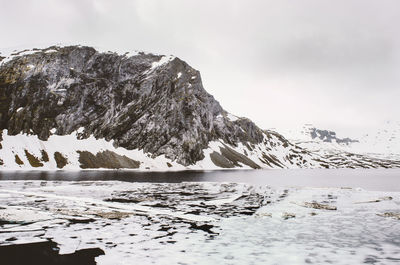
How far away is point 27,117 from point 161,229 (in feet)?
505

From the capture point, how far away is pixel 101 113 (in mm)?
166375

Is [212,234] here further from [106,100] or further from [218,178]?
[106,100]

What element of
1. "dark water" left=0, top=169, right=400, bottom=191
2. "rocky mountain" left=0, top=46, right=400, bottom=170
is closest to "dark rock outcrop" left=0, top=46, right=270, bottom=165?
"rocky mountain" left=0, top=46, right=400, bottom=170

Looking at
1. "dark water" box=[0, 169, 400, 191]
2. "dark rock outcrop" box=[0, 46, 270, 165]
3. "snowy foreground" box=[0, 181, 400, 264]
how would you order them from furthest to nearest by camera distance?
1. "dark rock outcrop" box=[0, 46, 270, 165]
2. "dark water" box=[0, 169, 400, 191]
3. "snowy foreground" box=[0, 181, 400, 264]

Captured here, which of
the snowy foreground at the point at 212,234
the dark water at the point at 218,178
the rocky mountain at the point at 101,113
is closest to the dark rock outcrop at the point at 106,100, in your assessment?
the rocky mountain at the point at 101,113

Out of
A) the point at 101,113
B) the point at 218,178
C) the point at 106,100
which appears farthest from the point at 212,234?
the point at 106,100

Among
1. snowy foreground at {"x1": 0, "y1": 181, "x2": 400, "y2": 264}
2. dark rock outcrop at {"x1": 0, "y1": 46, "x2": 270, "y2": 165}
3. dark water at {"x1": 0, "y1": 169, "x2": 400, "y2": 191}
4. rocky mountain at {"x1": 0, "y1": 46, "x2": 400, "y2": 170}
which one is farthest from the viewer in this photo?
dark rock outcrop at {"x1": 0, "y1": 46, "x2": 270, "y2": 165}

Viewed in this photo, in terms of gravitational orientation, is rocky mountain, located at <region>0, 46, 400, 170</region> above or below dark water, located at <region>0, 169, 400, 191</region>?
above

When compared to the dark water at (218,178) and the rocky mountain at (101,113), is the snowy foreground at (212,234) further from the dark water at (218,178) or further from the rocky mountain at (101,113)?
the rocky mountain at (101,113)

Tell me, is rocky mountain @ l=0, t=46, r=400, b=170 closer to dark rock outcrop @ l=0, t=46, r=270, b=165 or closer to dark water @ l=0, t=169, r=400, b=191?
dark rock outcrop @ l=0, t=46, r=270, b=165

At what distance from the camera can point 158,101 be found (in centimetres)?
17462

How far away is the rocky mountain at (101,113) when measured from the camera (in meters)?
135

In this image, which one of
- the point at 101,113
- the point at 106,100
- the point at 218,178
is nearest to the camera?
the point at 218,178

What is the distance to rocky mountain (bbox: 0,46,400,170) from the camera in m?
135
